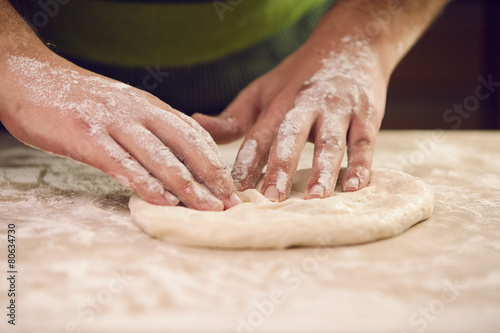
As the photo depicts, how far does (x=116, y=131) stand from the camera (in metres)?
1.03

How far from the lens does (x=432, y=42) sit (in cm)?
374

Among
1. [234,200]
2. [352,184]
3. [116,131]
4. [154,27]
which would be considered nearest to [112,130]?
[116,131]

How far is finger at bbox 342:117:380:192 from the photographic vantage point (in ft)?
3.79

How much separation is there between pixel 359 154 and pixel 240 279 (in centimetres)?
58

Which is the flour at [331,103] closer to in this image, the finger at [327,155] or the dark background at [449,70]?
the finger at [327,155]

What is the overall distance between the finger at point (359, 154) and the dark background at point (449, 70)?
7.74 ft

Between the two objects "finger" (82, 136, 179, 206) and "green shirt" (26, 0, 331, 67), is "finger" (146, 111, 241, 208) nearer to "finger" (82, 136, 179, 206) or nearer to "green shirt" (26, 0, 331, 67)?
"finger" (82, 136, 179, 206)

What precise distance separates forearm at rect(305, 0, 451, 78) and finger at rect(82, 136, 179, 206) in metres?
0.72

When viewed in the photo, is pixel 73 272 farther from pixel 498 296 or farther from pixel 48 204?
pixel 498 296

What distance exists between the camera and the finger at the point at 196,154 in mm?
1016

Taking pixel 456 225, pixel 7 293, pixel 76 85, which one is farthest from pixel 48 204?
pixel 456 225

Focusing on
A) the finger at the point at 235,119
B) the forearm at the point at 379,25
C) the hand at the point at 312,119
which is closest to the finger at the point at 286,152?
the hand at the point at 312,119

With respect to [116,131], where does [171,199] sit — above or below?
below

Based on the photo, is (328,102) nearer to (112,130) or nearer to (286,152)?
(286,152)
